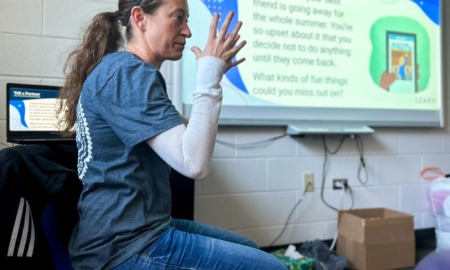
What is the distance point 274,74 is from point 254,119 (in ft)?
0.95

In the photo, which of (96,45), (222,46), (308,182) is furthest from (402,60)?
(96,45)

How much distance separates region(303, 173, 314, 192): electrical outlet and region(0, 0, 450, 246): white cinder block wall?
0.10 ft

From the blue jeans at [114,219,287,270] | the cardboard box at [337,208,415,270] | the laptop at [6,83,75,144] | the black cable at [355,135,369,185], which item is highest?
the laptop at [6,83,75,144]

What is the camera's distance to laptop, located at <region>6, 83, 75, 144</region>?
1.36 metres

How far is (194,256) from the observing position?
0.81 m

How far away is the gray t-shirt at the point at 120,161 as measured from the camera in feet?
2.58

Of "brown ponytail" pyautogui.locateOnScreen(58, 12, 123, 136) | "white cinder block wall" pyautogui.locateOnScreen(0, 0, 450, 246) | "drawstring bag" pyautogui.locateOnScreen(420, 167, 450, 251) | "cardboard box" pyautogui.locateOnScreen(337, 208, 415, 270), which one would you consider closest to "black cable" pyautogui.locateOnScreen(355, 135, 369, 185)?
"white cinder block wall" pyautogui.locateOnScreen(0, 0, 450, 246)

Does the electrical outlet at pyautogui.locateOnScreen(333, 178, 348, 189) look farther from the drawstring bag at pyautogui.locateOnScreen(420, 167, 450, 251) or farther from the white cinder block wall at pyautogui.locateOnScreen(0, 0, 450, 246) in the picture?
the drawstring bag at pyautogui.locateOnScreen(420, 167, 450, 251)

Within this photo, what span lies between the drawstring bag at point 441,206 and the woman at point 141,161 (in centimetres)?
186

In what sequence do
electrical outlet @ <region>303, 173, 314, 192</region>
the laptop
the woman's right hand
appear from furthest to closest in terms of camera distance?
electrical outlet @ <region>303, 173, 314, 192</region>
the laptop
the woman's right hand

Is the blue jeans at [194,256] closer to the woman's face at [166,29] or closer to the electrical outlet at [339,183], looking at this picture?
the woman's face at [166,29]

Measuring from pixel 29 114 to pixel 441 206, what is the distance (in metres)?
2.41

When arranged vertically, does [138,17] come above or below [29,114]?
above

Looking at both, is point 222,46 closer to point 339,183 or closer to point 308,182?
point 308,182
